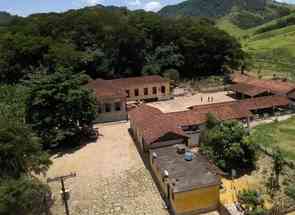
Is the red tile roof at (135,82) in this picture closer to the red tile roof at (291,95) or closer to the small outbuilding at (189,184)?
the red tile roof at (291,95)

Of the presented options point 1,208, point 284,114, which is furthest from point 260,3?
Result: point 1,208

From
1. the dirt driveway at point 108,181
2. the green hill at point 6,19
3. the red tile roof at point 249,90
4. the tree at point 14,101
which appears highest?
the green hill at point 6,19

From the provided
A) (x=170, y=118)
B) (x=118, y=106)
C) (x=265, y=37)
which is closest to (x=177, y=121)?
(x=170, y=118)

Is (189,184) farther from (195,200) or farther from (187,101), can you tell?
(187,101)

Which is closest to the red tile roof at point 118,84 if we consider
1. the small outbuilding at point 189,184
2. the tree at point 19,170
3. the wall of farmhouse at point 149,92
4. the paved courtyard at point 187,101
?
the wall of farmhouse at point 149,92

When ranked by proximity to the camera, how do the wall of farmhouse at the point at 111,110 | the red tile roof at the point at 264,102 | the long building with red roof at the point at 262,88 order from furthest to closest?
1. the long building with red roof at the point at 262,88
2. the wall of farmhouse at the point at 111,110
3. the red tile roof at the point at 264,102

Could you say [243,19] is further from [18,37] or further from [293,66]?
[18,37]
